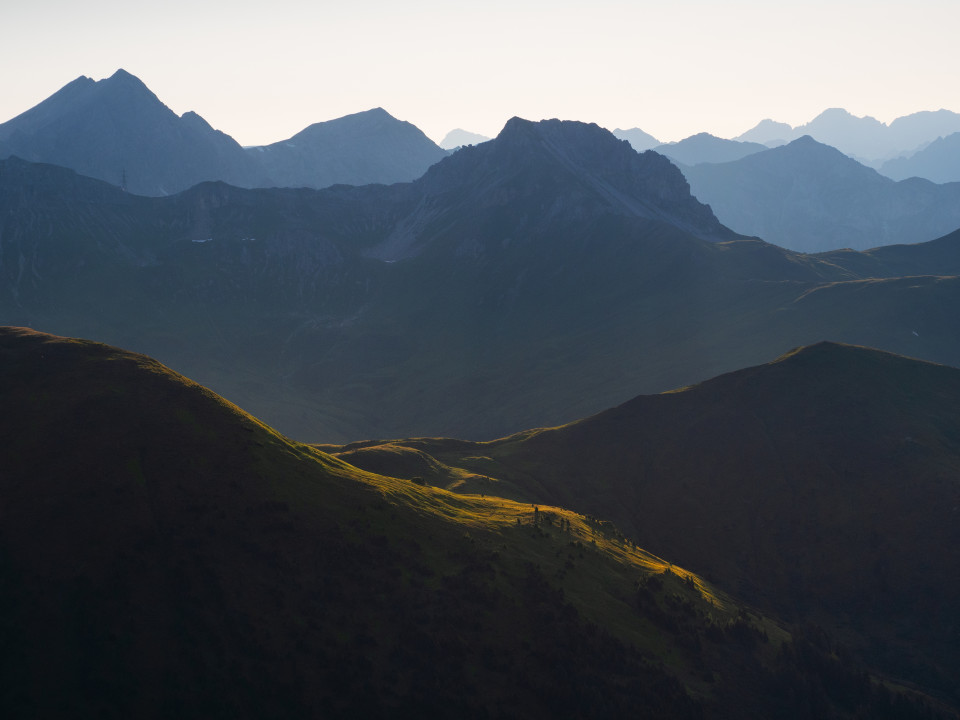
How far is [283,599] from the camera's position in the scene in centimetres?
7056

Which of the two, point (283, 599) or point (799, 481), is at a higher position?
point (799, 481)

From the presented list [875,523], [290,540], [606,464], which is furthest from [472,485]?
[875,523]

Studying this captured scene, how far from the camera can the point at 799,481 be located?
135875 millimetres

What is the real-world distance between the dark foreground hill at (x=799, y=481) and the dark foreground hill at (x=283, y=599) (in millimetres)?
21655

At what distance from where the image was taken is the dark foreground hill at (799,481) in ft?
365

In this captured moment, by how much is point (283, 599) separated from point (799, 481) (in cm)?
9922

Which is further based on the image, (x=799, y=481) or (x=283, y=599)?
(x=799, y=481)

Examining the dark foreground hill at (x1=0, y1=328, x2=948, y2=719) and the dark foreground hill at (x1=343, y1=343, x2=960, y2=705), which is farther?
the dark foreground hill at (x1=343, y1=343, x2=960, y2=705)

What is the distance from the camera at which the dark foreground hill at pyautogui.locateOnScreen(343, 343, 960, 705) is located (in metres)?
111

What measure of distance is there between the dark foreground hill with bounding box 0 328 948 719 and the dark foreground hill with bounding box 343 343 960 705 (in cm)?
2165

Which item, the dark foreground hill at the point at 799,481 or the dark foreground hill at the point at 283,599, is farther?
the dark foreground hill at the point at 799,481

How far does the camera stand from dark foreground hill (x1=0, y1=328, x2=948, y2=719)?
62.5 m

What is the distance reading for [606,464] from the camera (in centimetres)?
14838

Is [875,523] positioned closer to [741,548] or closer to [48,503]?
[741,548]
